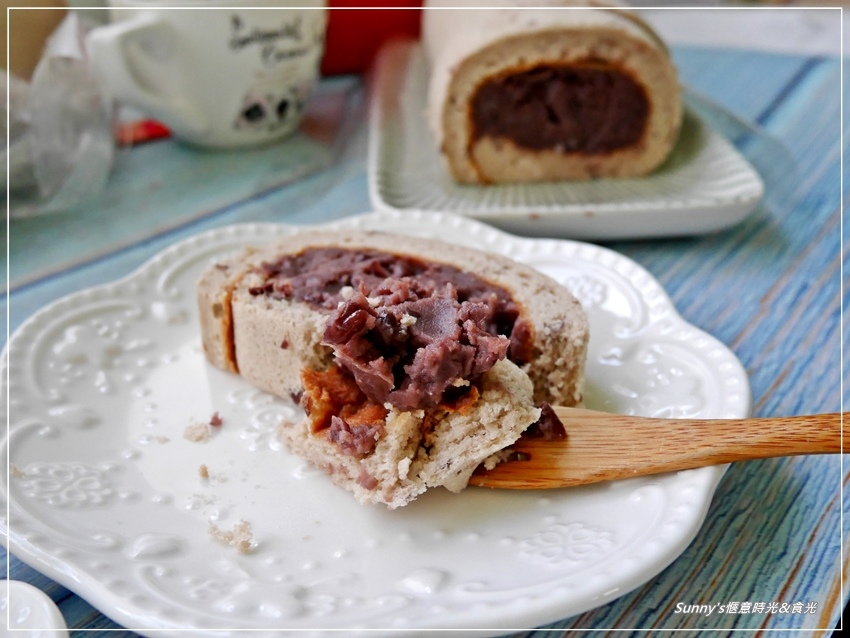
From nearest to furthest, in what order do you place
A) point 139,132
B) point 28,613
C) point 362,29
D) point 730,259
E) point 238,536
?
point 28,613
point 238,536
point 730,259
point 139,132
point 362,29

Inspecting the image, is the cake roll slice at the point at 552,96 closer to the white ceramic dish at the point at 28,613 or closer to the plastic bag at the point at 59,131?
the plastic bag at the point at 59,131

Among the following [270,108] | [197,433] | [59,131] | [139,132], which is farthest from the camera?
[139,132]

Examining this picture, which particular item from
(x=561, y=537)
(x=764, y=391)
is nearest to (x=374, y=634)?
(x=561, y=537)

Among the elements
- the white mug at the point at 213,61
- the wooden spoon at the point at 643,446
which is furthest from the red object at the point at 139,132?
the wooden spoon at the point at 643,446

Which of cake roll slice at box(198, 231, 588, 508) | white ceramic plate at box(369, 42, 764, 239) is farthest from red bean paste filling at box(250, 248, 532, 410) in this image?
white ceramic plate at box(369, 42, 764, 239)

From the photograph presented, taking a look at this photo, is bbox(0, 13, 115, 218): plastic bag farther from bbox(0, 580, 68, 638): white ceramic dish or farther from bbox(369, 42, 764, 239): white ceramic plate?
bbox(0, 580, 68, 638): white ceramic dish

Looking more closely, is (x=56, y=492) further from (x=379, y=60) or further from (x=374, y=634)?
(x=379, y=60)

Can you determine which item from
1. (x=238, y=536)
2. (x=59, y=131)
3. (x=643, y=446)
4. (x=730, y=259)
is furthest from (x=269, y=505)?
(x=59, y=131)

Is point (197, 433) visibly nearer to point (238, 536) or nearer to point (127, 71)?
point (238, 536)
